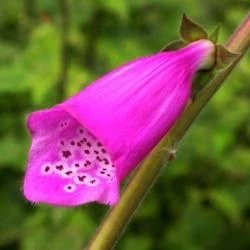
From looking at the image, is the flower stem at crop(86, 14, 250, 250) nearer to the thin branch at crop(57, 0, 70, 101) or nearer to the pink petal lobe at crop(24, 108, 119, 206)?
the pink petal lobe at crop(24, 108, 119, 206)

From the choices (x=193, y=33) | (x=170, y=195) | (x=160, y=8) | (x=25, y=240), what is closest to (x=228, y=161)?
(x=170, y=195)

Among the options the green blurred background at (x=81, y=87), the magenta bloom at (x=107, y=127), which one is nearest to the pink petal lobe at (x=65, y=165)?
the magenta bloom at (x=107, y=127)

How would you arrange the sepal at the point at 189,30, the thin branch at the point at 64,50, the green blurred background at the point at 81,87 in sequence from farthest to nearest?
the green blurred background at the point at 81,87, the thin branch at the point at 64,50, the sepal at the point at 189,30

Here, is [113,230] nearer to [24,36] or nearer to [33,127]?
[33,127]

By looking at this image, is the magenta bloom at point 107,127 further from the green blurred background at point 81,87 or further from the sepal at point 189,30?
the green blurred background at point 81,87

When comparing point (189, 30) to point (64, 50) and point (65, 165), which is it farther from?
point (64, 50)

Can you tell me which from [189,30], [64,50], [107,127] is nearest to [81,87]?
[64,50]

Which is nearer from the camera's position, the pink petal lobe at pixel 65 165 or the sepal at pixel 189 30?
the pink petal lobe at pixel 65 165

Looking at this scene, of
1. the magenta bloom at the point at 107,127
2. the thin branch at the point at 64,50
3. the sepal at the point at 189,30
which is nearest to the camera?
the magenta bloom at the point at 107,127
